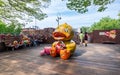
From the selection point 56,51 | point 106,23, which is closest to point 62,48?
point 56,51

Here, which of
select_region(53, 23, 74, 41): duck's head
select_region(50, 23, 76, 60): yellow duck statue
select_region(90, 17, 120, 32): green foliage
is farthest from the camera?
select_region(90, 17, 120, 32): green foliage

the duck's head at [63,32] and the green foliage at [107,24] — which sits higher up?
the green foliage at [107,24]

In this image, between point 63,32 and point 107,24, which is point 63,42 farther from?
point 107,24

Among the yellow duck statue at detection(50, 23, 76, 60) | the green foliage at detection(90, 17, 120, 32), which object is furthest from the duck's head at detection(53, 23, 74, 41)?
the green foliage at detection(90, 17, 120, 32)

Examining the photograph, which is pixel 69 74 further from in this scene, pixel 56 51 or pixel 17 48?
pixel 17 48

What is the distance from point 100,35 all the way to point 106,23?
170 ft

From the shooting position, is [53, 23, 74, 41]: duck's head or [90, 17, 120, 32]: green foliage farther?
[90, 17, 120, 32]: green foliage

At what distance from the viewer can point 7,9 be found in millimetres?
15672

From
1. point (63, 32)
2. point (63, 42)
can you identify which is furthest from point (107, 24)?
point (63, 32)

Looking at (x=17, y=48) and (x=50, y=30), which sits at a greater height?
(x=50, y=30)

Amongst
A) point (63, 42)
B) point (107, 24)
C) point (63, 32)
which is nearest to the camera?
point (63, 32)

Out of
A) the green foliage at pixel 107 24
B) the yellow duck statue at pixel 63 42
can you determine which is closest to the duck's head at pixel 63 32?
the yellow duck statue at pixel 63 42

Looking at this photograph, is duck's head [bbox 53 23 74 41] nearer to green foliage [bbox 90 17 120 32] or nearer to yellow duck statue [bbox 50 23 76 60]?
yellow duck statue [bbox 50 23 76 60]

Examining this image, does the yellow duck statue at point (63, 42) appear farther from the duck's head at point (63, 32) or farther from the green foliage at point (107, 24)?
the green foliage at point (107, 24)
